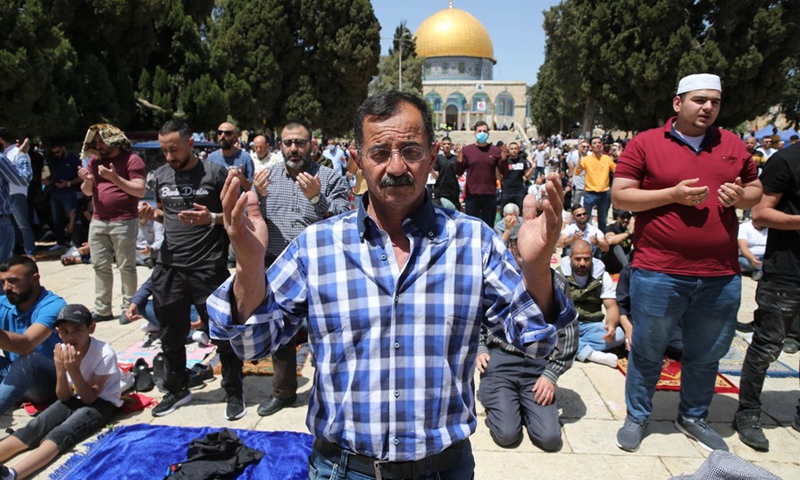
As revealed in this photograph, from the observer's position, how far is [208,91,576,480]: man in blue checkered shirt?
156 centimetres

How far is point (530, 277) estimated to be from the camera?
5.03ft

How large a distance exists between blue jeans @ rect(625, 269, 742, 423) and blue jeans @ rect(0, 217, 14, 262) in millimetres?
5752

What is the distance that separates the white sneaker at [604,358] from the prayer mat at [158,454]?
2.84 m

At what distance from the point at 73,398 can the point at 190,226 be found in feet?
4.79

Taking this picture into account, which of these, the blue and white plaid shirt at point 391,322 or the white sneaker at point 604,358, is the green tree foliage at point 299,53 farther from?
the blue and white plaid shirt at point 391,322

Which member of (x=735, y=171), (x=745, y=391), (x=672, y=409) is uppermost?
(x=735, y=171)

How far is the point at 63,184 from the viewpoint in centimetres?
895


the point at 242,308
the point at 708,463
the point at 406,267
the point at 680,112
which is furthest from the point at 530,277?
the point at 680,112

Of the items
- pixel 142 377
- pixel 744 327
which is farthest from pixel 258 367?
pixel 744 327

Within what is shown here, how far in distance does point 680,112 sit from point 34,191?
10757mm

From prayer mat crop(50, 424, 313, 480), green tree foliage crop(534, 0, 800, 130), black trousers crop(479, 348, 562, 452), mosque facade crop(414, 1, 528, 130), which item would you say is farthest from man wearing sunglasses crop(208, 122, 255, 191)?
mosque facade crop(414, 1, 528, 130)

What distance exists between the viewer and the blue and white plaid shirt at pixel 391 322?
5.16 feet

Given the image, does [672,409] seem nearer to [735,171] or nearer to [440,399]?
[735,171]

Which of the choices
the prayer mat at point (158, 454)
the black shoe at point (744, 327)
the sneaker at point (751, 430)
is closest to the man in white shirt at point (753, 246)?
the black shoe at point (744, 327)
